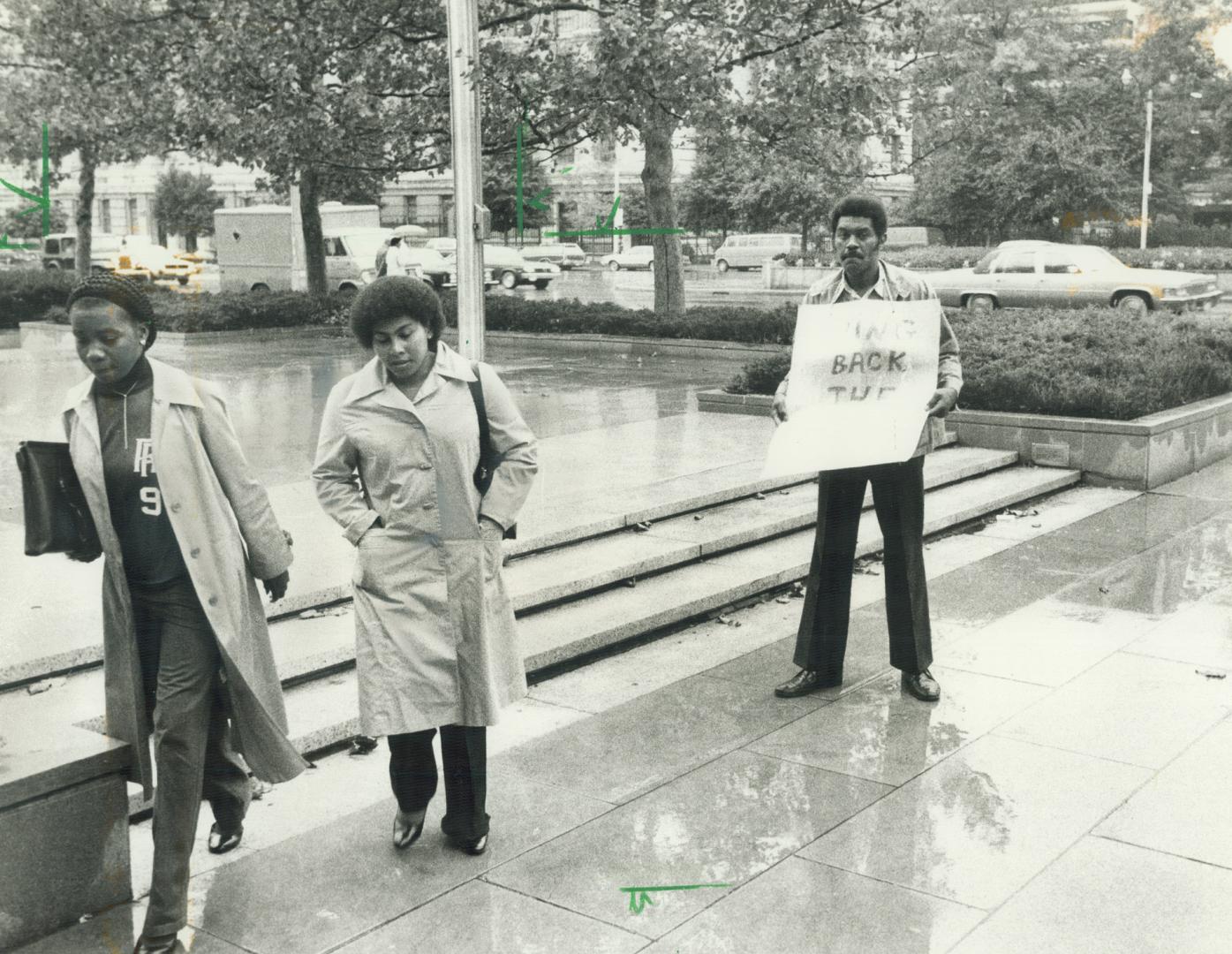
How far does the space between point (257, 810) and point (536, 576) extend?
2594 millimetres

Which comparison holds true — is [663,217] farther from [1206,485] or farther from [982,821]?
[982,821]

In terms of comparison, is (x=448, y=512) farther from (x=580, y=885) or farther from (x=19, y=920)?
(x=19, y=920)

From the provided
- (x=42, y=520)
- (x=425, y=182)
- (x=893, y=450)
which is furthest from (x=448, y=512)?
(x=425, y=182)

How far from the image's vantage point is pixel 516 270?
39344 millimetres

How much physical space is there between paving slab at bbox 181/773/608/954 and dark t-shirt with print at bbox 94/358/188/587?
1.01 m

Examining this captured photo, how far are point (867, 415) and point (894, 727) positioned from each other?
4.14 feet

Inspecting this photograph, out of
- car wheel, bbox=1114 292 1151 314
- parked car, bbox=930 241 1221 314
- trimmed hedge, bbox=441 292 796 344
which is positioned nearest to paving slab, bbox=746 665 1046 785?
trimmed hedge, bbox=441 292 796 344

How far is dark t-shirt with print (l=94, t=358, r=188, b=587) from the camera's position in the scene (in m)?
3.78

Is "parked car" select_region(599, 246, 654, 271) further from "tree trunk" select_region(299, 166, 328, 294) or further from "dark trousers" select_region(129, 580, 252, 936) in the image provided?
"dark trousers" select_region(129, 580, 252, 936)

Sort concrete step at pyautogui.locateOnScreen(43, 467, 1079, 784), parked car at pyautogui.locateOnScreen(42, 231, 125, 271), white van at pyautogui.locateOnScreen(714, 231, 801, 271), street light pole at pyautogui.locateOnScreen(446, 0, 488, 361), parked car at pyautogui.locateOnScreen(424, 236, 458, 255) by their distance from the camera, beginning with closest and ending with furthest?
concrete step at pyautogui.locateOnScreen(43, 467, 1079, 784) < street light pole at pyautogui.locateOnScreen(446, 0, 488, 361) < parked car at pyautogui.locateOnScreen(42, 231, 125, 271) < parked car at pyautogui.locateOnScreen(424, 236, 458, 255) < white van at pyautogui.locateOnScreen(714, 231, 801, 271)

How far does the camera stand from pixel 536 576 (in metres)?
7.17

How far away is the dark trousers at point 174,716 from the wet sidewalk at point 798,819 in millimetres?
230

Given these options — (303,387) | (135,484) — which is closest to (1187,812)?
(135,484)

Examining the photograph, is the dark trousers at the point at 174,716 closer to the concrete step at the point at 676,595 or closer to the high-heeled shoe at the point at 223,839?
the high-heeled shoe at the point at 223,839
